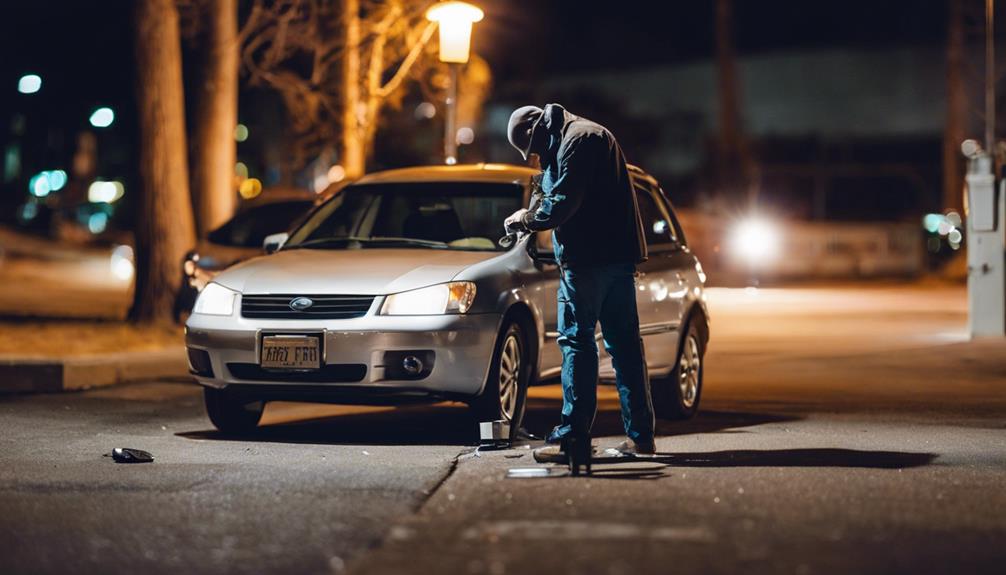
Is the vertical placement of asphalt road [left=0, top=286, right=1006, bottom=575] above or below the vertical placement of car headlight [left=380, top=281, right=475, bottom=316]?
below

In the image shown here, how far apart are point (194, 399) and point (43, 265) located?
3096cm

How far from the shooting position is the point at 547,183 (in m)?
9.08

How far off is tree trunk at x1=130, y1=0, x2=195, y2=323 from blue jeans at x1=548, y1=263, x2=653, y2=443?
35.4ft

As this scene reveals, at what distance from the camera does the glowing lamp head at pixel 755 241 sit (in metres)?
44.1

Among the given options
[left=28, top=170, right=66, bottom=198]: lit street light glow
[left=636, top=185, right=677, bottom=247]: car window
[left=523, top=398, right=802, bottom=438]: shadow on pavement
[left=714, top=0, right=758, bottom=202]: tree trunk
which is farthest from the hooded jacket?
[left=28, top=170, right=66, bottom=198]: lit street light glow

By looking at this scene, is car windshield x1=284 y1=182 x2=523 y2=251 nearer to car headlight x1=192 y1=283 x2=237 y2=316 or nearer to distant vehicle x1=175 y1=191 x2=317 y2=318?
car headlight x1=192 y1=283 x2=237 y2=316

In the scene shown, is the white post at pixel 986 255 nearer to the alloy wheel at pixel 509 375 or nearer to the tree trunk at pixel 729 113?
the alloy wheel at pixel 509 375

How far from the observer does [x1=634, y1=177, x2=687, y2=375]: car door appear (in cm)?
1134

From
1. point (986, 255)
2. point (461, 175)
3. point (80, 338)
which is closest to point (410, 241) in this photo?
point (461, 175)

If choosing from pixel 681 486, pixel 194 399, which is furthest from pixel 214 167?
pixel 681 486

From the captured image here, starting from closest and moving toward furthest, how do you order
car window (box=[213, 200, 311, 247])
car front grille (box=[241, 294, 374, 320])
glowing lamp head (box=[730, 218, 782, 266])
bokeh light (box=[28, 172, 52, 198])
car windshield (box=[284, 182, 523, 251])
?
car front grille (box=[241, 294, 374, 320]), car windshield (box=[284, 182, 523, 251]), car window (box=[213, 200, 311, 247]), glowing lamp head (box=[730, 218, 782, 266]), bokeh light (box=[28, 172, 52, 198])

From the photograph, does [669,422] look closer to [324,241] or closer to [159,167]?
[324,241]

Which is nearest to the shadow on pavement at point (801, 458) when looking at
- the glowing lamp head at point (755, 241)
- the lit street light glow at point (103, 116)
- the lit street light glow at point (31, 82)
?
the lit street light glow at point (103, 116)

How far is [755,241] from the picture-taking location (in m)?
45.4
